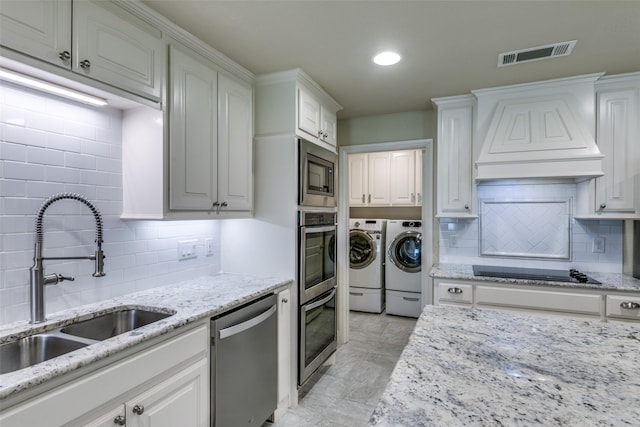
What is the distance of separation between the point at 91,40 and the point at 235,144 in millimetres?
1004

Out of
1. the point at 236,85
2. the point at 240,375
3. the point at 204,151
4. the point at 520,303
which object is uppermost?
the point at 236,85

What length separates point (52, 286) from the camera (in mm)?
1564

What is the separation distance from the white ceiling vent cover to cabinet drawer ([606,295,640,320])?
170cm

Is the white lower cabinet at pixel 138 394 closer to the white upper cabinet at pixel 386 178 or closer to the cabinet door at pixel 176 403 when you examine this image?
the cabinet door at pixel 176 403

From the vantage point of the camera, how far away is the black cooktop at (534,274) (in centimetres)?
252

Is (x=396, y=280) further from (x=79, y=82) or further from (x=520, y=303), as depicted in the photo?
(x=79, y=82)

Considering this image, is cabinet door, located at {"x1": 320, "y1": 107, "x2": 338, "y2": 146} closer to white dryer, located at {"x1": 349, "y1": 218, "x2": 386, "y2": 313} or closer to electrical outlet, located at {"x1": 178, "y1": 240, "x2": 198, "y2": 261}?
electrical outlet, located at {"x1": 178, "y1": 240, "x2": 198, "y2": 261}

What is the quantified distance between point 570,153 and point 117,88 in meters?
3.02

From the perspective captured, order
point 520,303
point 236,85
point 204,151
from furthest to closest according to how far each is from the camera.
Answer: point 520,303 < point 236,85 < point 204,151

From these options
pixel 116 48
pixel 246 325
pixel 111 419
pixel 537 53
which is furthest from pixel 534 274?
pixel 116 48

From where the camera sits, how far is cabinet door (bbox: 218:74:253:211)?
221 centimetres

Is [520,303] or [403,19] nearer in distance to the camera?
[403,19]

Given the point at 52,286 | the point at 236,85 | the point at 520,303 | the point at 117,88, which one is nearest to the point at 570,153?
the point at 520,303

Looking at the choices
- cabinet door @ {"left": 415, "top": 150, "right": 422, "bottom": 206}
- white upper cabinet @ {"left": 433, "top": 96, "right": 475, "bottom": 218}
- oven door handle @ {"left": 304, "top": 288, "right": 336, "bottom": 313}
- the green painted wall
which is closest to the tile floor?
oven door handle @ {"left": 304, "top": 288, "right": 336, "bottom": 313}
